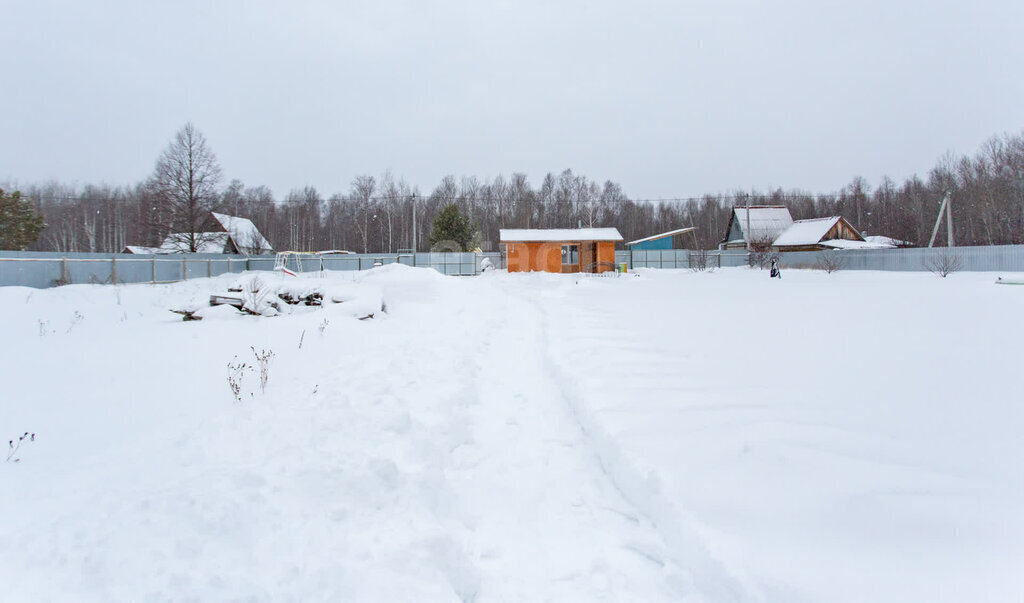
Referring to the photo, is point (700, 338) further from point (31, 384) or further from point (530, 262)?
point (530, 262)

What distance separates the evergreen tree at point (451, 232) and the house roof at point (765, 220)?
28.6 m

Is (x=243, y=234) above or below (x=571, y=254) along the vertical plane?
above

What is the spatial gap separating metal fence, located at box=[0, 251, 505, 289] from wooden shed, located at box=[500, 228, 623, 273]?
4.08m

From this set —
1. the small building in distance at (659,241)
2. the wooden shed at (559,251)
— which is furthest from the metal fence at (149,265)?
the small building in distance at (659,241)

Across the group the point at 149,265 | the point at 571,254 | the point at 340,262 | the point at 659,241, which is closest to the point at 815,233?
the point at 659,241

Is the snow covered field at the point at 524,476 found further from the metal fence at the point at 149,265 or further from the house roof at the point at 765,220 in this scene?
the house roof at the point at 765,220

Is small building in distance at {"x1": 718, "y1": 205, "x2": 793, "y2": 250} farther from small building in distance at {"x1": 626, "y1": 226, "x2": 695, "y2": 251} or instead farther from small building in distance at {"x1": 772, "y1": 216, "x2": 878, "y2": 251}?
small building in distance at {"x1": 626, "y1": 226, "x2": 695, "y2": 251}

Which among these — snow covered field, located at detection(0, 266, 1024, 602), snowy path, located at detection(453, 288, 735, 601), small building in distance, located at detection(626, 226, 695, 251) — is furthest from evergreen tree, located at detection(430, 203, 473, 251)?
A: snowy path, located at detection(453, 288, 735, 601)

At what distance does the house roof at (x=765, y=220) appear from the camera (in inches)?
1908

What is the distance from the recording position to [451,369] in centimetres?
608

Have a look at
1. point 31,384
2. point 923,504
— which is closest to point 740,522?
point 923,504

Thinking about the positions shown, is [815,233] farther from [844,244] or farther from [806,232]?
[844,244]

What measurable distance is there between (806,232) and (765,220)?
494 cm

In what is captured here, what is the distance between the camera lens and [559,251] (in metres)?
34.9
